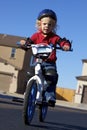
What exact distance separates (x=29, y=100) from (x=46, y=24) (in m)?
1.36

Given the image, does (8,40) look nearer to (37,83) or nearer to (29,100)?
(37,83)

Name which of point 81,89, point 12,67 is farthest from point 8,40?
point 81,89

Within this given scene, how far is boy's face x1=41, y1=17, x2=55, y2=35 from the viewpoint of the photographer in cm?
765

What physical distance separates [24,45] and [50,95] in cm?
92

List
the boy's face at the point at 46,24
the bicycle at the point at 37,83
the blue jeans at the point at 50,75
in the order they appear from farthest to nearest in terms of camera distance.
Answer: the boy's face at the point at 46,24, the blue jeans at the point at 50,75, the bicycle at the point at 37,83

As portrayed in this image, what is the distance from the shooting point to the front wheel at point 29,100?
693cm

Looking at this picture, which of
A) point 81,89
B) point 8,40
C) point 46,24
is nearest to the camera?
point 46,24

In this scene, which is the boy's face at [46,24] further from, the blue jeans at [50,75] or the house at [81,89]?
the house at [81,89]

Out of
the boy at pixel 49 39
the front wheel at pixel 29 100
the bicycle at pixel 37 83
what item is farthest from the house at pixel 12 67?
the front wheel at pixel 29 100

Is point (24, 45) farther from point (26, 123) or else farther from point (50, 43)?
point (26, 123)

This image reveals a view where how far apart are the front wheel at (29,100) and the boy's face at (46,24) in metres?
0.96

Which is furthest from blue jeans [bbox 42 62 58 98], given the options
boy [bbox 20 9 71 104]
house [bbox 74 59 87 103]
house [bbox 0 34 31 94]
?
house [bbox 0 34 31 94]

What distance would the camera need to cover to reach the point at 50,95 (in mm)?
7492

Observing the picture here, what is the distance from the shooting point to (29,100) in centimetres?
705
